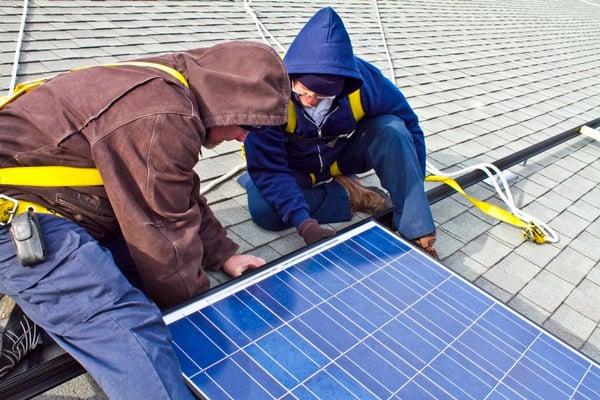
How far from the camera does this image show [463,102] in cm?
575

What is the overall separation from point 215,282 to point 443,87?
4.24 meters

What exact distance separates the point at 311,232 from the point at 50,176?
53.0 inches

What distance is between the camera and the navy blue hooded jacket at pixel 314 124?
269 cm

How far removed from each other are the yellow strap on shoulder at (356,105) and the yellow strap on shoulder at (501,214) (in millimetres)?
935

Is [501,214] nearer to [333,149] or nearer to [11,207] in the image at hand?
[333,149]

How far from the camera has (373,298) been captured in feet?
7.27

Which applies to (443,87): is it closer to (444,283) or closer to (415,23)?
(415,23)

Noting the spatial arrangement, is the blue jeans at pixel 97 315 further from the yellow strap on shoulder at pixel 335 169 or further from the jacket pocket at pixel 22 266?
the yellow strap on shoulder at pixel 335 169

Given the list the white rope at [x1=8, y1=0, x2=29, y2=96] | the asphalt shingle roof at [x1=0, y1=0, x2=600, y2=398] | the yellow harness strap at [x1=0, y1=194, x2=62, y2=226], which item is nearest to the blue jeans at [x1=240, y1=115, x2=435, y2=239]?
the asphalt shingle roof at [x1=0, y1=0, x2=600, y2=398]

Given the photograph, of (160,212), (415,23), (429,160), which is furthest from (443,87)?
(160,212)

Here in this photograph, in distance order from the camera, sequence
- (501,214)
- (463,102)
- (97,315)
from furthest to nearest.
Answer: (463,102) < (501,214) < (97,315)

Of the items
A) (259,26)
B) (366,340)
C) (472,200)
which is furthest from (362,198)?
(259,26)

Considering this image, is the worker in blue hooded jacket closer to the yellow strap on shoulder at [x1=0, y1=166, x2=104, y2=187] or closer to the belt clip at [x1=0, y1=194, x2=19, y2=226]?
the yellow strap on shoulder at [x1=0, y1=166, x2=104, y2=187]

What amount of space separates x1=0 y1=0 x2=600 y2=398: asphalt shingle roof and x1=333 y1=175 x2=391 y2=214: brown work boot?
96mm
